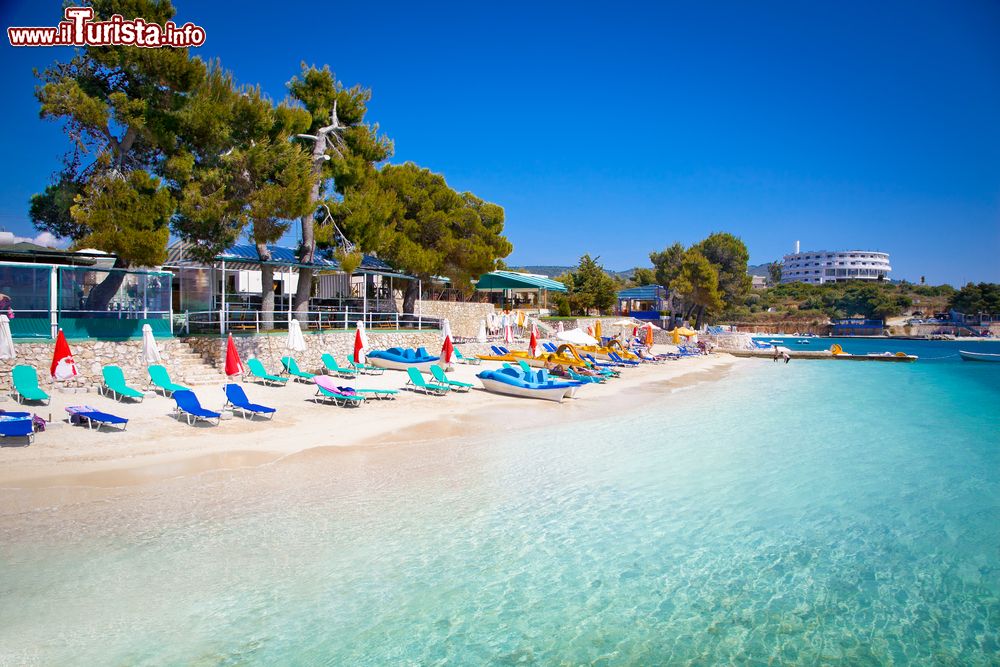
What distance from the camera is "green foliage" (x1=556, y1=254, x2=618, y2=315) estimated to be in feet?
155

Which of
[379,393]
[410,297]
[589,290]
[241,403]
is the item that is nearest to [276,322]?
[379,393]

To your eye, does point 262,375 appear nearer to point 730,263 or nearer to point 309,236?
point 309,236

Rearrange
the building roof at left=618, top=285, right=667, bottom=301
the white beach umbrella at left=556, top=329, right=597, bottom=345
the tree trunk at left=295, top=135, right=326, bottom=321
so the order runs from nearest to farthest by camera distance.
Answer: the tree trunk at left=295, top=135, right=326, bottom=321 < the white beach umbrella at left=556, top=329, right=597, bottom=345 < the building roof at left=618, top=285, right=667, bottom=301

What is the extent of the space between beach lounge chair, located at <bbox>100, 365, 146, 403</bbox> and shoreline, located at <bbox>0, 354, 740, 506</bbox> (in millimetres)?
274

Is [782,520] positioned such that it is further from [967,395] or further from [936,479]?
[967,395]

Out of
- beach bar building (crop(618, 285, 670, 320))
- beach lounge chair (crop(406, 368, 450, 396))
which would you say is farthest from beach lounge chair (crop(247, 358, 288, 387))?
beach bar building (crop(618, 285, 670, 320))

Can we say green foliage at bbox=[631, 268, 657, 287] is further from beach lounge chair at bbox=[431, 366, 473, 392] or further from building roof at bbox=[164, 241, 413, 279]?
beach lounge chair at bbox=[431, 366, 473, 392]

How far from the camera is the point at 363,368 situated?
20.6 metres

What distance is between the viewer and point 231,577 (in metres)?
6.27

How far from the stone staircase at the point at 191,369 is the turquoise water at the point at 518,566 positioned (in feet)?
25.0

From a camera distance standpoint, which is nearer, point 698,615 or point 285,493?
point 698,615

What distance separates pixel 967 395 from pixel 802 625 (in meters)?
26.5

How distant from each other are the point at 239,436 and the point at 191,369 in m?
6.50

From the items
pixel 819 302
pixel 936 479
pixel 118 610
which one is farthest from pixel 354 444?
pixel 819 302
